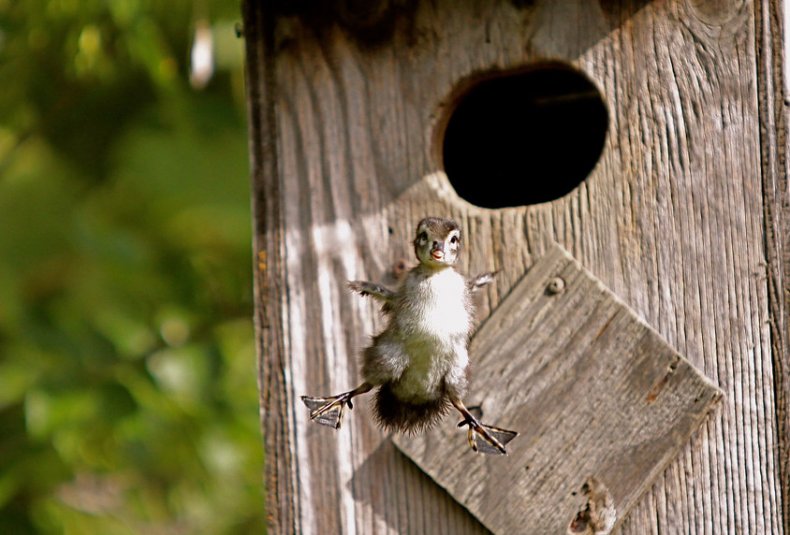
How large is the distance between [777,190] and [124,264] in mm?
2493

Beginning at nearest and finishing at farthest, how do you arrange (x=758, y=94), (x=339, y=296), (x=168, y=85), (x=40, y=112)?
→ (x=758, y=94)
(x=339, y=296)
(x=168, y=85)
(x=40, y=112)

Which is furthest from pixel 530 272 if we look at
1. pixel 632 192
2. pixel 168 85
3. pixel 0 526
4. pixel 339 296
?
pixel 0 526

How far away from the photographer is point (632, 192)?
2.66 metres

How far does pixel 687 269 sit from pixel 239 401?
7.15 ft

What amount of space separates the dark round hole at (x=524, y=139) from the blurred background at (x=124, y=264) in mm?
884

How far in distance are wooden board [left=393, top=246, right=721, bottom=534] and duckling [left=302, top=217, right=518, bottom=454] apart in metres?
0.32

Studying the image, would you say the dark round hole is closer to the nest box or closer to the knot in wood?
the nest box

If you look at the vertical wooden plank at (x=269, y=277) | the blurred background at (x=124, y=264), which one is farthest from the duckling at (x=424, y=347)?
the blurred background at (x=124, y=264)

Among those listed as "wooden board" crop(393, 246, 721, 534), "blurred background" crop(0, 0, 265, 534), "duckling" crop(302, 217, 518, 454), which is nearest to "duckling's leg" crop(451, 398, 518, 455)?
"duckling" crop(302, 217, 518, 454)

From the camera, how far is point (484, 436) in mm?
2363

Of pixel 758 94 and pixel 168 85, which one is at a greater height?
pixel 168 85

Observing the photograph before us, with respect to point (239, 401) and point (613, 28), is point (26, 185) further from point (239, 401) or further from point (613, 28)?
point (613, 28)

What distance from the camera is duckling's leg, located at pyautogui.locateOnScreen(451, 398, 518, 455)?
7.61 feet

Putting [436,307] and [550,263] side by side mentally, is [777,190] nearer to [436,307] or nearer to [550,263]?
[550,263]
